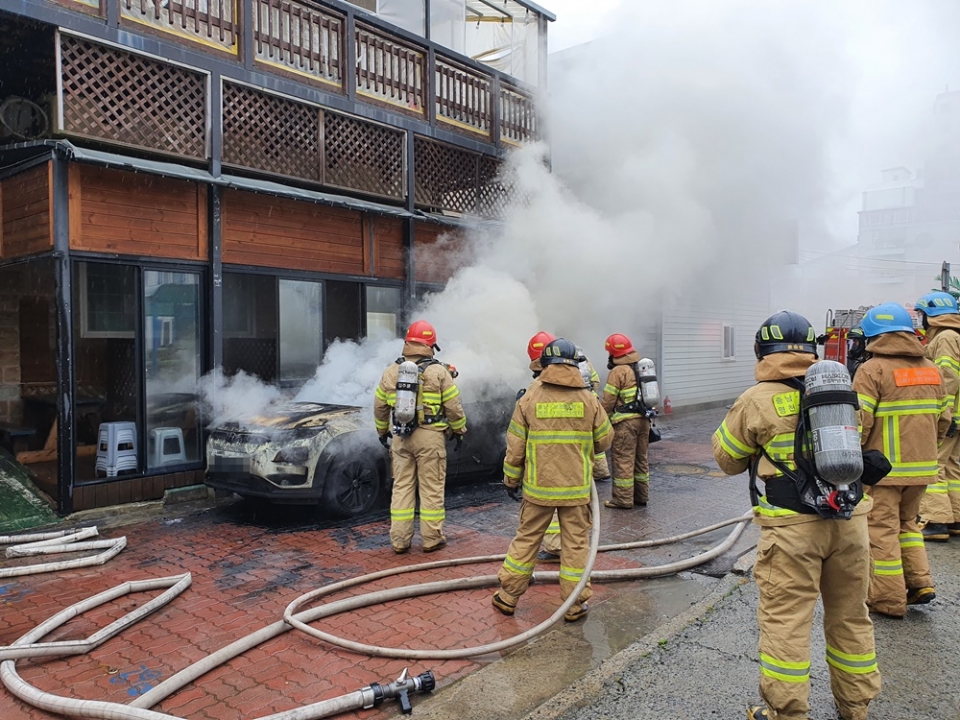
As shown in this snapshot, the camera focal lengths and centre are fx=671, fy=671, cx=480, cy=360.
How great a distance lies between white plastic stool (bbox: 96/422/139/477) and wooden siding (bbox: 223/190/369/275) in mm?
2207

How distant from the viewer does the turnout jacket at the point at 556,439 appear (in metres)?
4.18

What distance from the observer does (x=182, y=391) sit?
7.62m

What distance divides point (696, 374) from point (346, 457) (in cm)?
1215

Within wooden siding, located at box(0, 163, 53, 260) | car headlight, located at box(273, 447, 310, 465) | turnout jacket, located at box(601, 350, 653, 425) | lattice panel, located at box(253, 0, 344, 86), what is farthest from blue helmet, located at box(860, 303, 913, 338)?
lattice panel, located at box(253, 0, 344, 86)

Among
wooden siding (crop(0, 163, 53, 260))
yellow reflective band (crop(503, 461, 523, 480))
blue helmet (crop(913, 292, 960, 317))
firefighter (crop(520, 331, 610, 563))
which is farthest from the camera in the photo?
wooden siding (crop(0, 163, 53, 260))

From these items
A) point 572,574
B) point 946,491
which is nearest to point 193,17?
point 572,574

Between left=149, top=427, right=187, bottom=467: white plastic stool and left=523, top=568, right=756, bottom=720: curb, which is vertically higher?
left=149, top=427, right=187, bottom=467: white plastic stool

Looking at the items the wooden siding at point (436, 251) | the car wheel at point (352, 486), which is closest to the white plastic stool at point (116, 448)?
the car wheel at point (352, 486)

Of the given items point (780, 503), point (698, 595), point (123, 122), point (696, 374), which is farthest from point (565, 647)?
point (696, 374)

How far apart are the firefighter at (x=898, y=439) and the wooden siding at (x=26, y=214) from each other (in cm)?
713

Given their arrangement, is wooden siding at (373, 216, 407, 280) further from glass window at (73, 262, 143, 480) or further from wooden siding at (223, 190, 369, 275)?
glass window at (73, 262, 143, 480)

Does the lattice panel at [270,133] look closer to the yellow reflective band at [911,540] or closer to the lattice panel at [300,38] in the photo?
the lattice panel at [300,38]

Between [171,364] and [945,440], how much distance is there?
304 inches

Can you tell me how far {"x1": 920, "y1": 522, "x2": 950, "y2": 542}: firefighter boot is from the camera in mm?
5723
